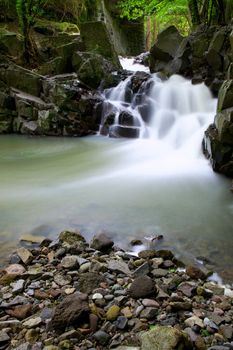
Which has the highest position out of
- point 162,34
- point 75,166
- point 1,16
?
point 1,16

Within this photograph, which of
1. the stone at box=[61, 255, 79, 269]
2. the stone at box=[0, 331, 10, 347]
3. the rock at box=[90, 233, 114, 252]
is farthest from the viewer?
the rock at box=[90, 233, 114, 252]

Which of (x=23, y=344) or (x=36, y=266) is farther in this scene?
(x=36, y=266)

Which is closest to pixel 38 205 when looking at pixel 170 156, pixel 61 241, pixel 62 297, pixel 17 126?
pixel 61 241

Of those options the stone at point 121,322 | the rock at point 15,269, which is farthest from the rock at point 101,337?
the rock at point 15,269

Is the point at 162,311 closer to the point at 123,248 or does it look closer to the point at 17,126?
the point at 123,248

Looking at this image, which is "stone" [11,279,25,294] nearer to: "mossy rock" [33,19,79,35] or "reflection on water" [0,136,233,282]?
"reflection on water" [0,136,233,282]

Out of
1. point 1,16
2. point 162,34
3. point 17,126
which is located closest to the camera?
point 17,126

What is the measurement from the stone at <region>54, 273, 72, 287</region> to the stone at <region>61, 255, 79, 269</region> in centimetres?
13

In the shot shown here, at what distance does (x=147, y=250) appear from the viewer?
3.34 metres

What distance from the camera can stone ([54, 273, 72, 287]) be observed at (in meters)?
2.71

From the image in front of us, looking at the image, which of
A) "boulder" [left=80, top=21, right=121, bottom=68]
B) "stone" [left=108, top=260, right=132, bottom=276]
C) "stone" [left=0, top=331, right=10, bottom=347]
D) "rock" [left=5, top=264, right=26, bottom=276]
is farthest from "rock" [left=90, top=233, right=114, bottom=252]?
"boulder" [left=80, top=21, right=121, bottom=68]

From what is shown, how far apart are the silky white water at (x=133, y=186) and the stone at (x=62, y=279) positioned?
784mm

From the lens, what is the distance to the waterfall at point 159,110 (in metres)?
8.81

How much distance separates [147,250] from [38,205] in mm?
2047
